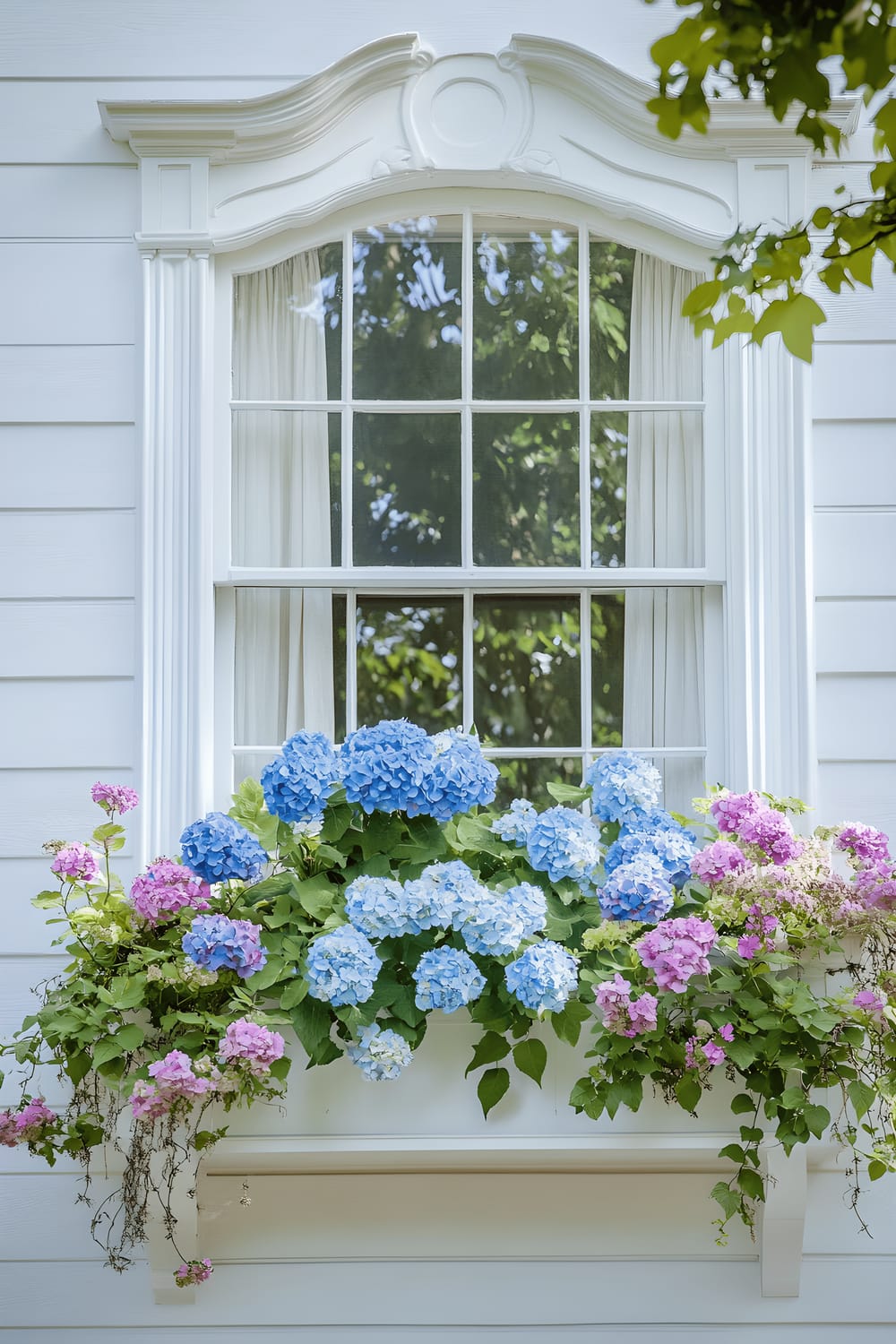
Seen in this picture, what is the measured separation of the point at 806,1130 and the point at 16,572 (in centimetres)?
177

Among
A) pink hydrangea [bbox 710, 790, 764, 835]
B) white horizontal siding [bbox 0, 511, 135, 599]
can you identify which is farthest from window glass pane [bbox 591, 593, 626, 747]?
white horizontal siding [bbox 0, 511, 135, 599]

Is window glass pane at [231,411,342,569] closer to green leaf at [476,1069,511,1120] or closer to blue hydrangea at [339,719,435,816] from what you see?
blue hydrangea at [339,719,435,816]

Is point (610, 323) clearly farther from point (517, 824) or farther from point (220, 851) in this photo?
point (220, 851)

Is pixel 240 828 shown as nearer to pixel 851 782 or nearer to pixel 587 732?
pixel 587 732

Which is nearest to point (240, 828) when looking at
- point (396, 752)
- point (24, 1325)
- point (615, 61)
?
point (396, 752)

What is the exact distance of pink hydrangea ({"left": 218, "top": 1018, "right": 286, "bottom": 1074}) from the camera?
175cm

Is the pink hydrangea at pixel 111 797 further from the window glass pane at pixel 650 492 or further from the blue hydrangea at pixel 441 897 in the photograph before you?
the window glass pane at pixel 650 492

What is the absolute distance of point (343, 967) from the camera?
1.78m

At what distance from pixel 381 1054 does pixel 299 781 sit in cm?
45

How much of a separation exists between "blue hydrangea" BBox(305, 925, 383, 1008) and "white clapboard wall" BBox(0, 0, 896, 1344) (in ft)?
1.37

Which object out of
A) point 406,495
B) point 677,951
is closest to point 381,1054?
point 677,951

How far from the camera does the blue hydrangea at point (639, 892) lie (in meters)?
1.86

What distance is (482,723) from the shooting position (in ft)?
7.56

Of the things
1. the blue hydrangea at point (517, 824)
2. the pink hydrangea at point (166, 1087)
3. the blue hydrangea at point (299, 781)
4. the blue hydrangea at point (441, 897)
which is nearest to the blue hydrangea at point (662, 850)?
the blue hydrangea at point (517, 824)
